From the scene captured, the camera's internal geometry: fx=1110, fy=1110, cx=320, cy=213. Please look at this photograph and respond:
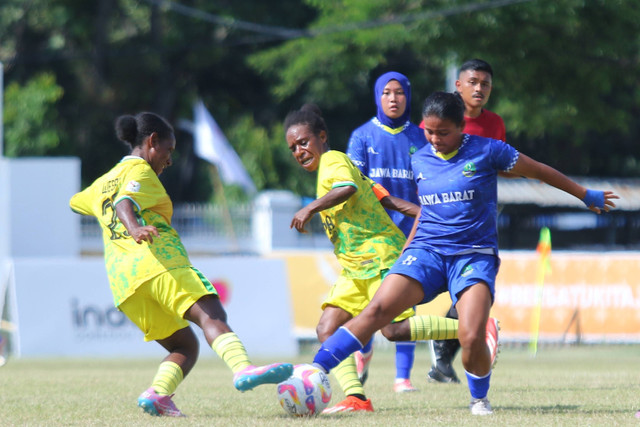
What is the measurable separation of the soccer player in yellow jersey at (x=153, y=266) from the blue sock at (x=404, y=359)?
2.04 meters

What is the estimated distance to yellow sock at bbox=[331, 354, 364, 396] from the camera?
663 centimetres

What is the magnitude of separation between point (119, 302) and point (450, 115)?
217 cm

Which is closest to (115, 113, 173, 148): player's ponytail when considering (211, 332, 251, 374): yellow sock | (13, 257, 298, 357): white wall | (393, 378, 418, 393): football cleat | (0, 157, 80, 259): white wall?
(211, 332, 251, 374): yellow sock

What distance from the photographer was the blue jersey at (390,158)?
7.80 metres

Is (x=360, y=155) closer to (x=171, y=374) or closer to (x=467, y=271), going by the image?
(x=467, y=271)

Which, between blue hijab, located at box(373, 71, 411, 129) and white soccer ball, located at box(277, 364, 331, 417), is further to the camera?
blue hijab, located at box(373, 71, 411, 129)

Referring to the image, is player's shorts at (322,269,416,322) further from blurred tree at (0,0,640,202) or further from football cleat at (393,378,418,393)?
blurred tree at (0,0,640,202)

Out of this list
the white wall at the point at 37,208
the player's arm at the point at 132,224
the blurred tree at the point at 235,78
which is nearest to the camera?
the player's arm at the point at 132,224

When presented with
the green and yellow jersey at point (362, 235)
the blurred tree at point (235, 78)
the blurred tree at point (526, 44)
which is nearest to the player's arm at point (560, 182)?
the green and yellow jersey at point (362, 235)

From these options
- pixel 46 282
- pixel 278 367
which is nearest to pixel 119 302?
pixel 278 367

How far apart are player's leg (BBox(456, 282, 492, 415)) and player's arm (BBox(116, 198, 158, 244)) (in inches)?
68.2

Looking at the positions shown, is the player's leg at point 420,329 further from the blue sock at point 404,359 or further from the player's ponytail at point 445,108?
the player's ponytail at point 445,108

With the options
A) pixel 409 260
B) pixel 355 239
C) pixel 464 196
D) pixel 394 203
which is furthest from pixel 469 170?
pixel 355 239

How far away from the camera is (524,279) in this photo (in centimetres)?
1531
